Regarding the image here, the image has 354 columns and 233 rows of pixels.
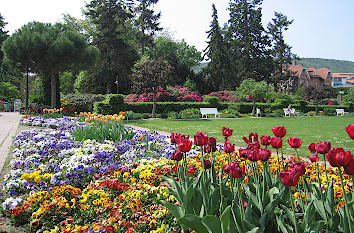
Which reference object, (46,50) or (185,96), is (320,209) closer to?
(46,50)

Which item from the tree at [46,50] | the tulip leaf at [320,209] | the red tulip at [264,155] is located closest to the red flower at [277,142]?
the red tulip at [264,155]

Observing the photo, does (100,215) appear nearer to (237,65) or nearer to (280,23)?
(237,65)

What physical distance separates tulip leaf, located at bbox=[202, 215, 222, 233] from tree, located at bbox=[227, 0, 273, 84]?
124 ft

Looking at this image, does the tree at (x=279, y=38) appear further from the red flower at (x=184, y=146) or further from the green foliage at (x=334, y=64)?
the green foliage at (x=334, y=64)

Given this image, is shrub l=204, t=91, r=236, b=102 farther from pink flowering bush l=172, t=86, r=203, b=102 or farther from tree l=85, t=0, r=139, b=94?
tree l=85, t=0, r=139, b=94

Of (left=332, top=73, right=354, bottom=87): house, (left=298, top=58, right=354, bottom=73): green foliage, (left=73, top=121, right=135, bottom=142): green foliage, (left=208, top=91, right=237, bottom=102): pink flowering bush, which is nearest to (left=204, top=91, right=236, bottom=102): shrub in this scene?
(left=208, top=91, right=237, bottom=102): pink flowering bush

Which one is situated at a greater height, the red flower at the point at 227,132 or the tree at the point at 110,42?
the tree at the point at 110,42

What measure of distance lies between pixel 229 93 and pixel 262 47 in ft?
52.1

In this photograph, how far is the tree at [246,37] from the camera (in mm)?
38438

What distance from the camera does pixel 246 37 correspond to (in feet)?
125

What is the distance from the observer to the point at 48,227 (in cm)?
250

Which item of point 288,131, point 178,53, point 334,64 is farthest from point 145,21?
point 334,64

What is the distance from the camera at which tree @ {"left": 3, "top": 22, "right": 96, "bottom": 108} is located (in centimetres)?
1703

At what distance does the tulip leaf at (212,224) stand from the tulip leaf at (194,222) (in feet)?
0.39
